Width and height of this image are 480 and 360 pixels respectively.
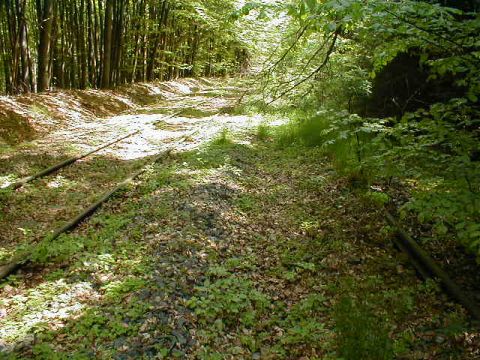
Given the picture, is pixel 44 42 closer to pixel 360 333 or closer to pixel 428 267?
pixel 428 267

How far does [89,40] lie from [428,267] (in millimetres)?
18269

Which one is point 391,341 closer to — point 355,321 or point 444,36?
point 355,321

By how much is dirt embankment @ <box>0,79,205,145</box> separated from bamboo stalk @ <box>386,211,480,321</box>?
9.98 metres

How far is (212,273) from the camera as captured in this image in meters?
5.41

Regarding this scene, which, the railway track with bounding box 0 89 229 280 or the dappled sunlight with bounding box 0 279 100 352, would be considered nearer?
the dappled sunlight with bounding box 0 279 100 352

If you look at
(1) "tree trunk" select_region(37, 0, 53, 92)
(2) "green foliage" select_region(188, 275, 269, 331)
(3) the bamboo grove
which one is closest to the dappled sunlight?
(2) "green foliage" select_region(188, 275, 269, 331)

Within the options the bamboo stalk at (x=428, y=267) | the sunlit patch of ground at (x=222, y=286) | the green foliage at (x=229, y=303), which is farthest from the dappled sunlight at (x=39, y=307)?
the bamboo stalk at (x=428, y=267)

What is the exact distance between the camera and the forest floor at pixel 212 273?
165 inches

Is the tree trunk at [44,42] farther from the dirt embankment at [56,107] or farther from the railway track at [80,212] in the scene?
the railway track at [80,212]

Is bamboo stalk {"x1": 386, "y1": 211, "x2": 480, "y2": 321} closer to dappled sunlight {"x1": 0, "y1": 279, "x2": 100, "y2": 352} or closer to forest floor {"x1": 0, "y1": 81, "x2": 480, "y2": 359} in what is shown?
forest floor {"x1": 0, "y1": 81, "x2": 480, "y2": 359}

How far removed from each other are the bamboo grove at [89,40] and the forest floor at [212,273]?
4545mm

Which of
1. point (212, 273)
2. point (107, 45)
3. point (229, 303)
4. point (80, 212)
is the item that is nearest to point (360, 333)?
point (229, 303)

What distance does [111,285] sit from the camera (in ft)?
16.1

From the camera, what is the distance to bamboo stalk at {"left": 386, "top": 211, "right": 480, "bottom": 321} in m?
4.60
